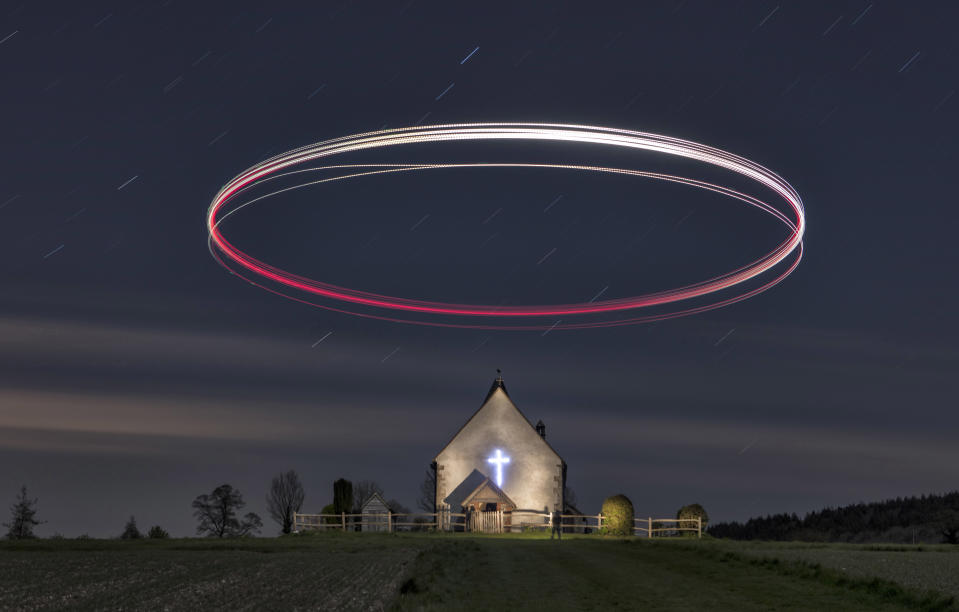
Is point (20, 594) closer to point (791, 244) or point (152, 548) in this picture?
point (152, 548)

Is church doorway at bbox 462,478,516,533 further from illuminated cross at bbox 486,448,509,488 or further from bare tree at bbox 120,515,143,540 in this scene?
bare tree at bbox 120,515,143,540

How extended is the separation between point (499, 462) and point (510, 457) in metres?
0.94

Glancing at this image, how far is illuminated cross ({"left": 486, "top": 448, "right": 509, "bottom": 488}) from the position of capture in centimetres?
7556

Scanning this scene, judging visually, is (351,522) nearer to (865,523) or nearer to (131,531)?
(131,531)

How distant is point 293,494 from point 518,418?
5659 centimetres

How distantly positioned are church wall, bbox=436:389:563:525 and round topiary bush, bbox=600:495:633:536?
869cm

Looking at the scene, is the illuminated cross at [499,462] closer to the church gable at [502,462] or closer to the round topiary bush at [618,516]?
the church gable at [502,462]

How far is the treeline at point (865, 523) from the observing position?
450 ft

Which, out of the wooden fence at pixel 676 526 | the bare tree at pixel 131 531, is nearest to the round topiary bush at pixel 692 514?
the wooden fence at pixel 676 526

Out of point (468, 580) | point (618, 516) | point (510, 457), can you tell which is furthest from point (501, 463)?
point (468, 580)

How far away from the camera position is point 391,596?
75.5 feet

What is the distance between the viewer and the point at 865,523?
157500 millimetres

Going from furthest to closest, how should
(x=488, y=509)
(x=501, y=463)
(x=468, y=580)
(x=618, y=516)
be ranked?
(x=501, y=463), (x=488, y=509), (x=618, y=516), (x=468, y=580)

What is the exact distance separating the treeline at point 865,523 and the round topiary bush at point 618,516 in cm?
7257
